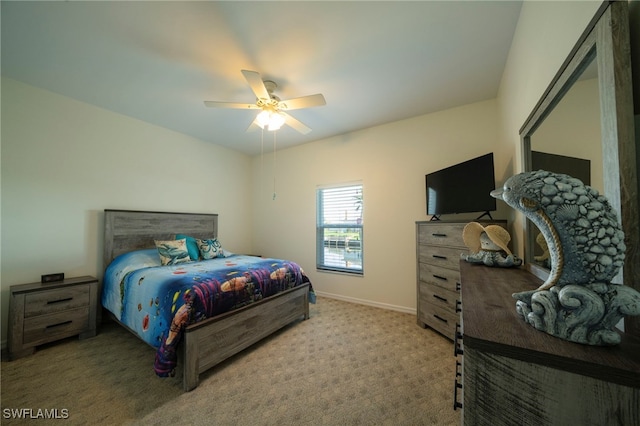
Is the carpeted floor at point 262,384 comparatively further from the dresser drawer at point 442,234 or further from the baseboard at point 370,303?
the dresser drawer at point 442,234

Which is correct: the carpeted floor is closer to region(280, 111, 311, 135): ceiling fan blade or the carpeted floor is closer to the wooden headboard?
the wooden headboard

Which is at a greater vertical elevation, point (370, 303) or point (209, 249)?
point (209, 249)

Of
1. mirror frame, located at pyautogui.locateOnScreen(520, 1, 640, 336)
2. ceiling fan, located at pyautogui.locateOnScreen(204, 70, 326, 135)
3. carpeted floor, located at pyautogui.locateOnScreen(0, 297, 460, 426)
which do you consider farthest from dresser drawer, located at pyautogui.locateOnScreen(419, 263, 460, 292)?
ceiling fan, located at pyautogui.locateOnScreen(204, 70, 326, 135)

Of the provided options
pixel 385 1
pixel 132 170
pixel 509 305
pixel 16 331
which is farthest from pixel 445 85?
pixel 16 331

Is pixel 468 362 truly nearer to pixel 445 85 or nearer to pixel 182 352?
pixel 182 352

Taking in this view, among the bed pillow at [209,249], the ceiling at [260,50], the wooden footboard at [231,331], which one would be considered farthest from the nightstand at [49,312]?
the ceiling at [260,50]

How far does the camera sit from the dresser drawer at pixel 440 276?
213 cm

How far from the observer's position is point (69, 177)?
2.48 metres

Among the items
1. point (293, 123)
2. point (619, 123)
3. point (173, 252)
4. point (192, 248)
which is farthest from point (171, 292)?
point (619, 123)

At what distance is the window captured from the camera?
3.46 meters

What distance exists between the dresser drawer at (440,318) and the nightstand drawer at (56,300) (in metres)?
3.61

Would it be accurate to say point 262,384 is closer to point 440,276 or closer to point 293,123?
point 440,276

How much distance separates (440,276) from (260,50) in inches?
105

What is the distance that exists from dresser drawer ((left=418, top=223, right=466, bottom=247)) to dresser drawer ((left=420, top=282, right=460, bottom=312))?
465 millimetres
